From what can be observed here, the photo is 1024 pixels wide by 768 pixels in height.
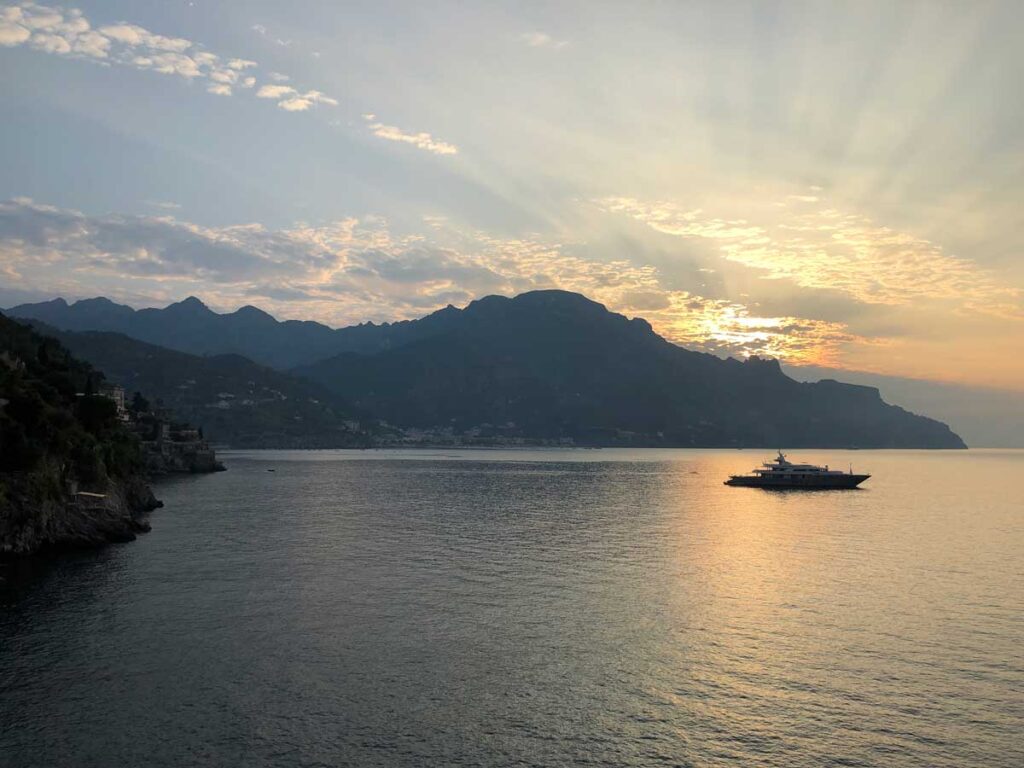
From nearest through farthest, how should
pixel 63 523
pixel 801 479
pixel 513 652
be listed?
pixel 513 652 → pixel 63 523 → pixel 801 479

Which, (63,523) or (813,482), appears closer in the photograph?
(63,523)

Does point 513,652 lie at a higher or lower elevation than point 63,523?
higher

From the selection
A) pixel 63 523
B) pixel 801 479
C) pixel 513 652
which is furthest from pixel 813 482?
pixel 63 523

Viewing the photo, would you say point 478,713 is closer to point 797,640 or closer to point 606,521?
point 797,640

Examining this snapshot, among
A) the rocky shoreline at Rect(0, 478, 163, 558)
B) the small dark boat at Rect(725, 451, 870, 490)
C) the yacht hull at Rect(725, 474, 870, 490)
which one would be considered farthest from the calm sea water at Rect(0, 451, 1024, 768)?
the small dark boat at Rect(725, 451, 870, 490)

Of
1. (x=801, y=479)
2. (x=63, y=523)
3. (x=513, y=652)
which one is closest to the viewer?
(x=513, y=652)

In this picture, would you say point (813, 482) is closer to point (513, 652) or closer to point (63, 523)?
point (513, 652)

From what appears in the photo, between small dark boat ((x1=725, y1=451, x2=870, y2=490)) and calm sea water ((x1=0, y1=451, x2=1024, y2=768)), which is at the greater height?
small dark boat ((x1=725, y1=451, x2=870, y2=490))

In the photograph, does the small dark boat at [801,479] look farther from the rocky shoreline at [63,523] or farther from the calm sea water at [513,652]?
the rocky shoreline at [63,523]

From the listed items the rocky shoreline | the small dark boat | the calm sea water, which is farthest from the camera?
the small dark boat

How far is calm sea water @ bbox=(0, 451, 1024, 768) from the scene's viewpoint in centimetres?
3134

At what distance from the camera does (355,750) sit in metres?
30.5

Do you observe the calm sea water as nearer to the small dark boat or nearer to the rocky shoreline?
the rocky shoreline

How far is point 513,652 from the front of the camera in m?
43.0
